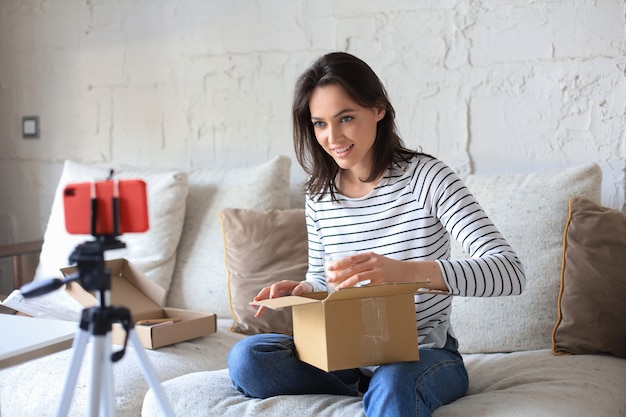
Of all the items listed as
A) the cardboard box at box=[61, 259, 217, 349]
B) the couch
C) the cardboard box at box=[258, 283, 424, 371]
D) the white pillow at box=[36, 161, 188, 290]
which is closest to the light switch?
the couch

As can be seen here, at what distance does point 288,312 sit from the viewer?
2350 mm

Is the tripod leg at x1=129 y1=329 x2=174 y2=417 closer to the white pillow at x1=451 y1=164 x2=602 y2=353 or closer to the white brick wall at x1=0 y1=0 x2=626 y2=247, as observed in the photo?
the white pillow at x1=451 y1=164 x2=602 y2=353

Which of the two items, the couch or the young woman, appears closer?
the young woman

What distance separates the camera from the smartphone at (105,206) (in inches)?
44.0

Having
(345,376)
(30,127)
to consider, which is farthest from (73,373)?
(30,127)

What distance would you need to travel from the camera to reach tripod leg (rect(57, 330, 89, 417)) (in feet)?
3.65

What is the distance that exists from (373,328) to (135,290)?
3.26 ft

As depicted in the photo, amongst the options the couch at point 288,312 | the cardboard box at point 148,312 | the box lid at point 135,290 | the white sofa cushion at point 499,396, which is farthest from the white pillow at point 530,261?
the box lid at point 135,290

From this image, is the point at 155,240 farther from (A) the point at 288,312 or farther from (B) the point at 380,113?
(B) the point at 380,113

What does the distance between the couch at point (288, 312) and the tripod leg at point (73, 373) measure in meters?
0.55

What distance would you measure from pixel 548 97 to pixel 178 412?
1.55m

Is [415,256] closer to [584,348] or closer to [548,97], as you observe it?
[584,348]

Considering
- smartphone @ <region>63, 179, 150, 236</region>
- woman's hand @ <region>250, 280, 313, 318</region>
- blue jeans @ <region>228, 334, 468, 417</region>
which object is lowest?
blue jeans @ <region>228, 334, 468, 417</region>

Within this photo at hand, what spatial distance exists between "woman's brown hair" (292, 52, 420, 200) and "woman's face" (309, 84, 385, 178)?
19 mm
